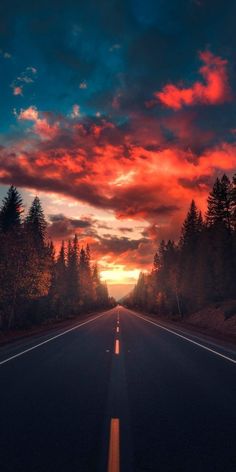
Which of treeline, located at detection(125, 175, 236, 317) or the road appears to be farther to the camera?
treeline, located at detection(125, 175, 236, 317)

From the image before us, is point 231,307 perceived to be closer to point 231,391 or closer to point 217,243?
point 217,243

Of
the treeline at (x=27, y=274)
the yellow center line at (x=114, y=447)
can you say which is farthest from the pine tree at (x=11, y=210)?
the yellow center line at (x=114, y=447)

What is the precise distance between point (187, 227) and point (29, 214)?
29533mm

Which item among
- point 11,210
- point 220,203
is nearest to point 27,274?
point 11,210

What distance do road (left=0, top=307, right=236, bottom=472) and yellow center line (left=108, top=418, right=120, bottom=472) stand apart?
1 centimetres

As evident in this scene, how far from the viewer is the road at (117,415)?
4.14m

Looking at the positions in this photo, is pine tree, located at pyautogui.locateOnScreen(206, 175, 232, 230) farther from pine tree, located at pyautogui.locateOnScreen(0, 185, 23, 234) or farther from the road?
the road

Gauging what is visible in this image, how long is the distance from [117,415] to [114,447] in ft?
4.47

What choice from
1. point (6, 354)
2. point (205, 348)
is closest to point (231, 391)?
point (205, 348)

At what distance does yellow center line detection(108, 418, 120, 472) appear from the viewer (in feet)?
13.0

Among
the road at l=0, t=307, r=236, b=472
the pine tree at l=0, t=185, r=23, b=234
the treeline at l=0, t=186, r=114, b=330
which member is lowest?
the road at l=0, t=307, r=236, b=472

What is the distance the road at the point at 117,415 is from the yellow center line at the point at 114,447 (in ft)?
0.04

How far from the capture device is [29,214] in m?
54.0

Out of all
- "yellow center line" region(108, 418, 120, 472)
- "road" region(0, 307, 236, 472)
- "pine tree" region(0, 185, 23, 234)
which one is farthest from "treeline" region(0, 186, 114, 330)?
"yellow center line" region(108, 418, 120, 472)
